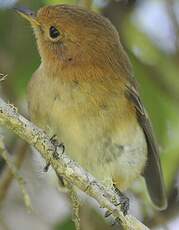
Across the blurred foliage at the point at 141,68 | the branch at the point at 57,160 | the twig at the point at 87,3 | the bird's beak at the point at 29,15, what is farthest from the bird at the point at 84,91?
the branch at the point at 57,160

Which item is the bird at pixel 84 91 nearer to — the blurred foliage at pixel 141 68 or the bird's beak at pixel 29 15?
the bird's beak at pixel 29 15

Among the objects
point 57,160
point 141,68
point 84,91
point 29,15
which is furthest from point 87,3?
point 57,160

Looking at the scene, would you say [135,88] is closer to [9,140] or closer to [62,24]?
[62,24]

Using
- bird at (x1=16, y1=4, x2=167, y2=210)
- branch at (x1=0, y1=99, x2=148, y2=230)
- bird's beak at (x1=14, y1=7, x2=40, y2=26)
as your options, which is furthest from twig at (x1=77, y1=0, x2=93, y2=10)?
branch at (x1=0, y1=99, x2=148, y2=230)

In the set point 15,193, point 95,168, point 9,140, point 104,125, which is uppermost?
point 104,125

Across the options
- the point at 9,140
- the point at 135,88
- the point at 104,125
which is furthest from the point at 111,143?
the point at 9,140

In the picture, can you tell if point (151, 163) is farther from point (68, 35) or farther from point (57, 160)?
point (57, 160)
